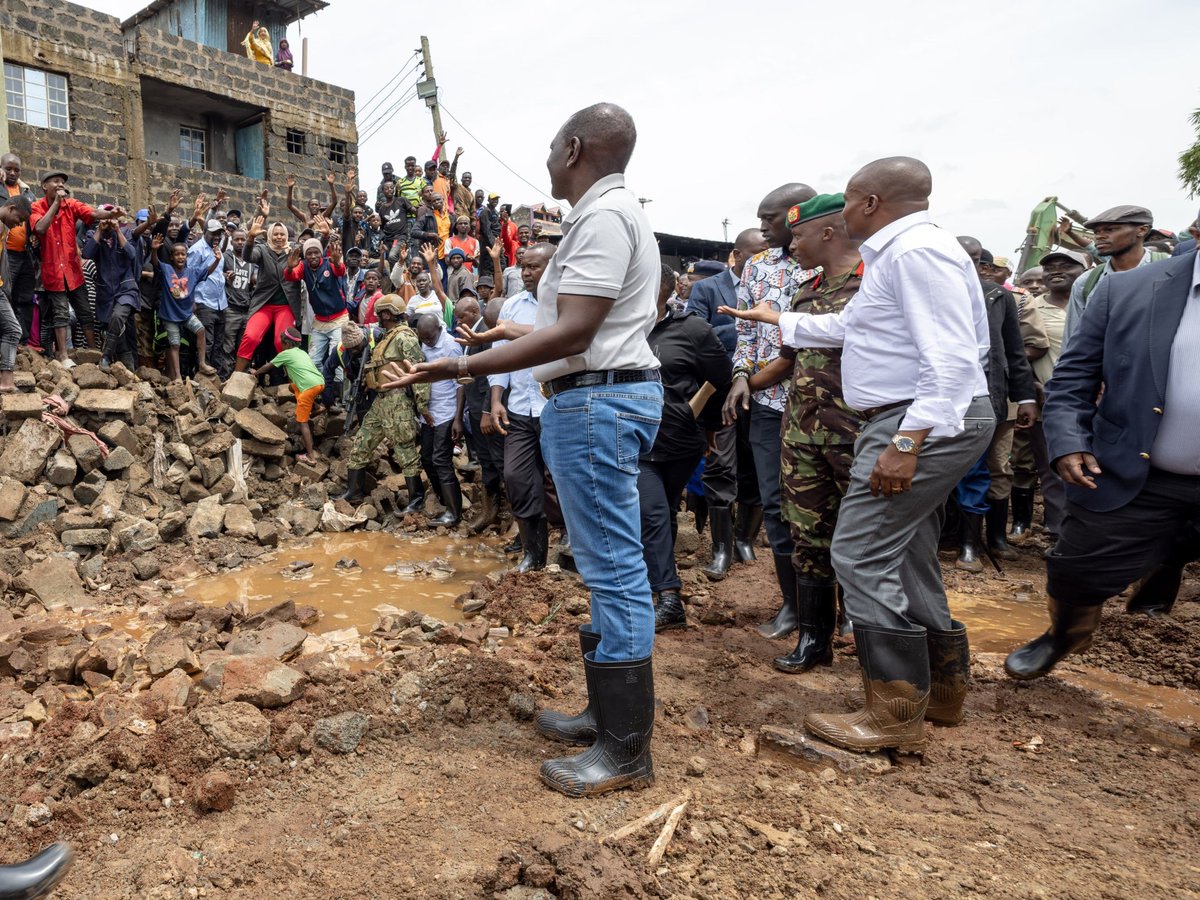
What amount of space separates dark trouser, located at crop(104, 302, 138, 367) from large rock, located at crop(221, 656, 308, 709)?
21.0 feet

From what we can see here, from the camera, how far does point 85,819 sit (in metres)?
2.34

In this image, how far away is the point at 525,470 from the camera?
574cm

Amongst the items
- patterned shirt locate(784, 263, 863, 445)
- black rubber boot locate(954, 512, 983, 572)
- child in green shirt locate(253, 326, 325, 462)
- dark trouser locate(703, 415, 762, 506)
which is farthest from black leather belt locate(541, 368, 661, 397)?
child in green shirt locate(253, 326, 325, 462)

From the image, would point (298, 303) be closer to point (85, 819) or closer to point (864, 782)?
point (85, 819)

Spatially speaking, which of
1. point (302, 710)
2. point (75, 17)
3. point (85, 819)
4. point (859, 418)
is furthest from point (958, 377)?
point (75, 17)

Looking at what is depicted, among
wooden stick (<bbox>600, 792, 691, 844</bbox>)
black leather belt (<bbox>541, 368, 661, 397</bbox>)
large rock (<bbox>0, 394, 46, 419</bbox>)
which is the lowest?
wooden stick (<bbox>600, 792, 691, 844</bbox>)

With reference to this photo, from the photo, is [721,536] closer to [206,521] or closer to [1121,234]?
[1121,234]

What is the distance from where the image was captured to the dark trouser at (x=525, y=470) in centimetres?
572

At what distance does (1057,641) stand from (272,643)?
3429mm

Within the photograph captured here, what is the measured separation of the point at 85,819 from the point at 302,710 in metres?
0.74

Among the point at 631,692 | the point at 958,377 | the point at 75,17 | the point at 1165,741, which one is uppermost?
the point at 75,17

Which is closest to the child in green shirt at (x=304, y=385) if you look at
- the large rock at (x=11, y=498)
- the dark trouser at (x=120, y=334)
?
the dark trouser at (x=120, y=334)

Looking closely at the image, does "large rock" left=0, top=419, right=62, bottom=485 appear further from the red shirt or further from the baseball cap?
the baseball cap

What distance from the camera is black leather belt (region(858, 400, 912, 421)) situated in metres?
2.64
